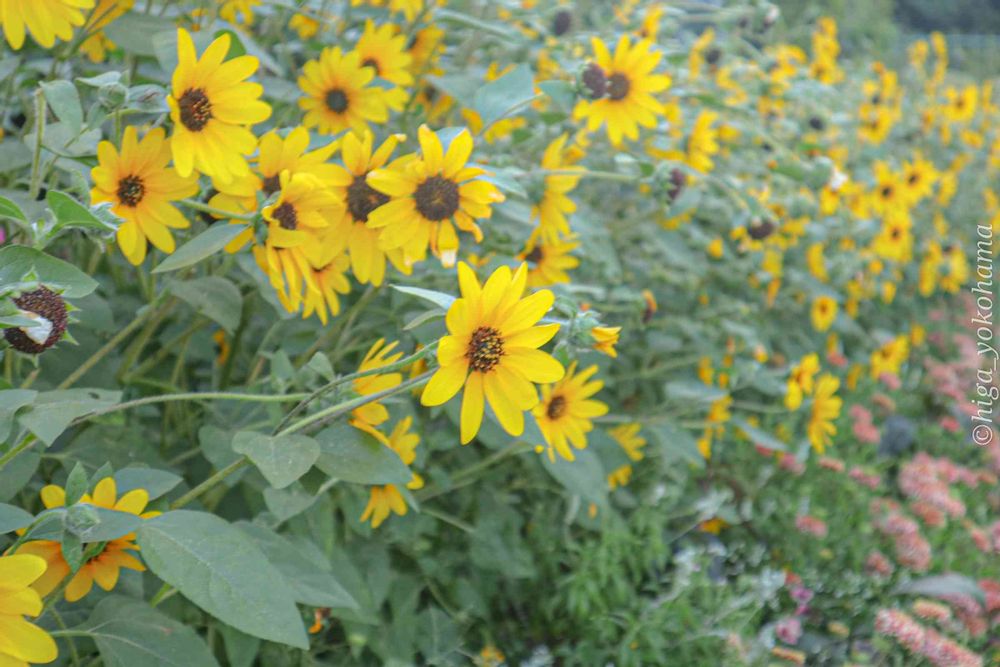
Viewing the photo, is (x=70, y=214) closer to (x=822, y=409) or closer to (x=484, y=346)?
(x=484, y=346)

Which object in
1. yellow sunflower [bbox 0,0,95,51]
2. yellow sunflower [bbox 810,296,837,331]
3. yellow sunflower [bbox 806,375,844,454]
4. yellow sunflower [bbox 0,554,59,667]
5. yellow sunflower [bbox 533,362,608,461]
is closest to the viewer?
yellow sunflower [bbox 0,554,59,667]

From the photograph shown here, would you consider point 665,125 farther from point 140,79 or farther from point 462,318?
point 462,318

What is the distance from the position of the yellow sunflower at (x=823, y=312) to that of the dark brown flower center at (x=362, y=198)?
60.5 inches

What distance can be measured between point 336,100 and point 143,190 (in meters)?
0.39

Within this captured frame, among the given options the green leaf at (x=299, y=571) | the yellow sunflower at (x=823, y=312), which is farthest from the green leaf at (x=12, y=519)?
the yellow sunflower at (x=823, y=312)

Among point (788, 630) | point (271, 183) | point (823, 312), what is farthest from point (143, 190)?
point (823, 312)

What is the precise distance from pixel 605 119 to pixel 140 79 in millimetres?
619

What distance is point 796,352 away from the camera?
2334 mm

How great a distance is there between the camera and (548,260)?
4.58 feet

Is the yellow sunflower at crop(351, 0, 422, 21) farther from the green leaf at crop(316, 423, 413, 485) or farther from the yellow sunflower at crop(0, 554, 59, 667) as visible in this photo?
the yellow sunflower at crop(0, 554, 59, 667)

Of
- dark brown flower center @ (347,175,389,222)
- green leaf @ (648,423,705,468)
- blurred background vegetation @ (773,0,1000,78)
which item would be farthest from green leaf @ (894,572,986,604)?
blurred background vegetation @ (773,0,1000,78)

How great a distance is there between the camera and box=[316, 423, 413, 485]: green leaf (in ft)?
2.88

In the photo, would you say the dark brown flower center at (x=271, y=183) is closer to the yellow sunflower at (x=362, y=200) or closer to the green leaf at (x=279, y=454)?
the yellow sunflower at (x=362, y=200)

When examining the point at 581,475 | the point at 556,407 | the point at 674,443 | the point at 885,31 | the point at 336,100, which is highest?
the point at 336,100
